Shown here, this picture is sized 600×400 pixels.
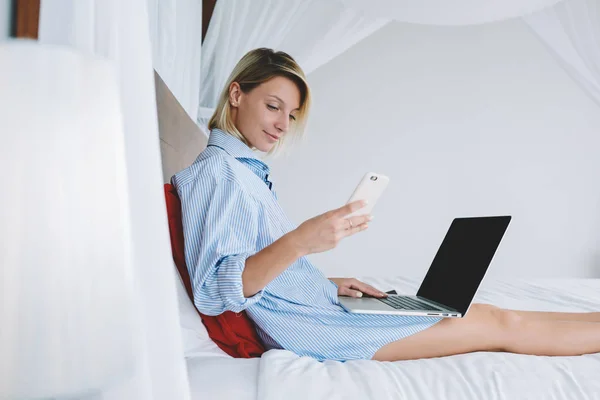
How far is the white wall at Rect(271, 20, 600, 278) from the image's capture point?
11.8 ft

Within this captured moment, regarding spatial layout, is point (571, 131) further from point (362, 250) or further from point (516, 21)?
point (362, 250)

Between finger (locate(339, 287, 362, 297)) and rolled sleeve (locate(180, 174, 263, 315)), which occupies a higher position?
rolled sleeve (locate(180, 174, 263, 315))

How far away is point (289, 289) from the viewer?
46.6 inches

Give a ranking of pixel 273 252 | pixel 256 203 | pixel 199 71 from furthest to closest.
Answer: pixel 199 71 < pixel 256 203 < pixel 273 252

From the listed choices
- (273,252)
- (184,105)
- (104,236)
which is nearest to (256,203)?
(273,252)

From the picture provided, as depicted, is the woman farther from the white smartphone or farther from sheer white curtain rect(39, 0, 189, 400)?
sheer white curtain rect(39, 0, 189, 400)

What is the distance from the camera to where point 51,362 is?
14.1 inches

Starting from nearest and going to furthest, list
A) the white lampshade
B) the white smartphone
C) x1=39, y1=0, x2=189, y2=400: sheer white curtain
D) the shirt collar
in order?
the white lampshade, x1=39, y1=0, x2=189, y2=400: sheer white curtain, the white smartphone, the shirt collar

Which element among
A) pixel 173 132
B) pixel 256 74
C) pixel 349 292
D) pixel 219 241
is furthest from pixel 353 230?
pixel 173 132

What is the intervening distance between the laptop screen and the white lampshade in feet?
2.91

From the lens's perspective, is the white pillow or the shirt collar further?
the shirt collar

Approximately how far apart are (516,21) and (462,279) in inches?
121

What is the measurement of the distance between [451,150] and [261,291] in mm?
2880

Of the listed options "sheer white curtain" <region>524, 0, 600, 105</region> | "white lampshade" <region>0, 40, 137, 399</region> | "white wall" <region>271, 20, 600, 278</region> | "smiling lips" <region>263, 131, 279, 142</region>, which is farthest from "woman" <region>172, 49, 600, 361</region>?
"white wall" <region>271, 20, 600, 278</region>
